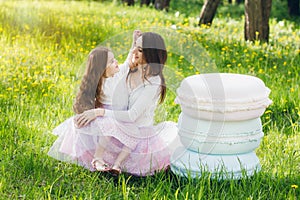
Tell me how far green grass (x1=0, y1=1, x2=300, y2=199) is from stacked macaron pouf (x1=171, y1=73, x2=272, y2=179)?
10 centimetres

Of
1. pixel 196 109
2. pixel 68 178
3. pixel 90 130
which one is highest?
pixel 196 109

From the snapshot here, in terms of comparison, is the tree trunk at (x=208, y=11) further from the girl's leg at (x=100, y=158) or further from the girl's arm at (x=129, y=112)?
the girl's leg at (x=100, y=158)

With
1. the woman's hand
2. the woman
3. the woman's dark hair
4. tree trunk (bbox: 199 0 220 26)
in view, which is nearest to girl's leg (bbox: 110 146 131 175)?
the woman

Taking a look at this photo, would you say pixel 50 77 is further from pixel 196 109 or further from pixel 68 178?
pixel 196 109

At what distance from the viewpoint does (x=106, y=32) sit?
290 inches

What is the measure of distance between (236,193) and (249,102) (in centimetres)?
55

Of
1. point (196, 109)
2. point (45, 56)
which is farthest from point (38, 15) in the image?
point (196, 109)

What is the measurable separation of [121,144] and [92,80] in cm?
47

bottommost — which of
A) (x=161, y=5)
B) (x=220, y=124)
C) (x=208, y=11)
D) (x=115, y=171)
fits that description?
(x=115, y=171)

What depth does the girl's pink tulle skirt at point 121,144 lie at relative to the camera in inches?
135

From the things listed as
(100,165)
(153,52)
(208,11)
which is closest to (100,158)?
(100,165)

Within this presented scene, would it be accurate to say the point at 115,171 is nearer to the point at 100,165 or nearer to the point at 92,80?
the point at 100,165

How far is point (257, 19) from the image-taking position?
720 cm

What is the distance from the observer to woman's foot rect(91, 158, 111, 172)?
3400 millimetres
